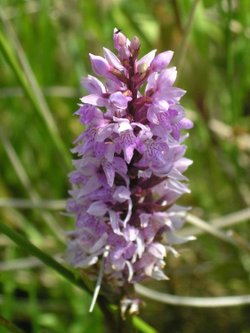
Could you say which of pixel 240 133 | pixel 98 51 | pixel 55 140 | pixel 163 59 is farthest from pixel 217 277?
pixel 163 59

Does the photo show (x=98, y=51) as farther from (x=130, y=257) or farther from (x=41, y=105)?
(x=130, y=257)

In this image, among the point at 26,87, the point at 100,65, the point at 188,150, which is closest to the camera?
the point at 100,65

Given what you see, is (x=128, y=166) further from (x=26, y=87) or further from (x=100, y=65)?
(x=26, y=87)

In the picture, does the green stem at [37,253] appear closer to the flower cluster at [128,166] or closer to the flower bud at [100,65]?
the flower cluster at [128,166]

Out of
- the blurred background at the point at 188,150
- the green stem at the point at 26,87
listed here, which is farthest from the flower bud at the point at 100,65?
the blurred background at the point at 188,150

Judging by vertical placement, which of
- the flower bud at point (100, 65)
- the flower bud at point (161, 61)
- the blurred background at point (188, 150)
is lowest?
the blurred background at point (188, 150)

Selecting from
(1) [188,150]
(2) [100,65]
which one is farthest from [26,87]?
(1) [188,150]

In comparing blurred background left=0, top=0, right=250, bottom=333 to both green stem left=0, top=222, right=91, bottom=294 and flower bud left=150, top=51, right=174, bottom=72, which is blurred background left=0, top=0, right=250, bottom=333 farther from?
flower bud left=150, top=51, right=174, bottom=72
